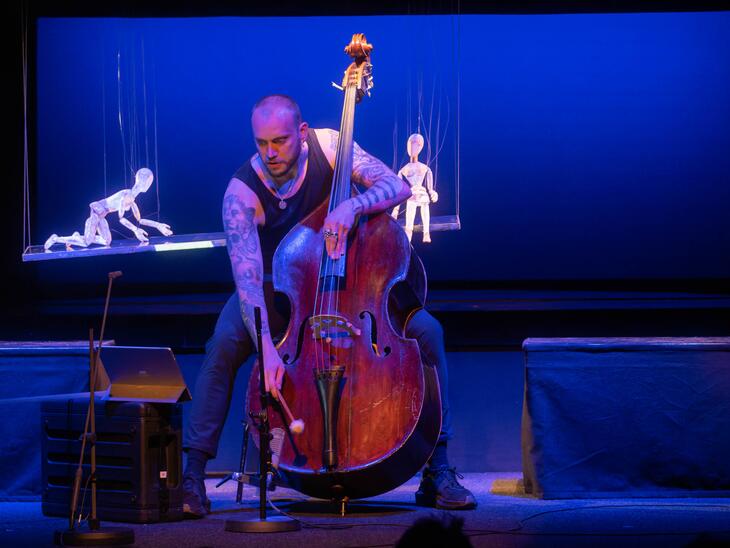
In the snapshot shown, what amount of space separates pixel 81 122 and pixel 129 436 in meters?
2.66

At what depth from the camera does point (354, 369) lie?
346 cm

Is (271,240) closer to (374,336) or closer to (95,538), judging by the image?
(374,336)

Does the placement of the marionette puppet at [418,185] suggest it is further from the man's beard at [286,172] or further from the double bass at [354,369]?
the double bass at [354,369]

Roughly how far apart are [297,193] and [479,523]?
1344mm

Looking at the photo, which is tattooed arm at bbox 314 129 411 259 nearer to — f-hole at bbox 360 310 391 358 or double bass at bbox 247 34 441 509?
double bass at bbox 247 34 441 509

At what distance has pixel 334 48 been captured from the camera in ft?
18.9

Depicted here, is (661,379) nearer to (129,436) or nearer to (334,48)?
(129,436)

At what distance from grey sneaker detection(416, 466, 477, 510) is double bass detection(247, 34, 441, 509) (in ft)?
1.03

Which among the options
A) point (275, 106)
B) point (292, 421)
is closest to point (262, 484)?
point (292, 421)

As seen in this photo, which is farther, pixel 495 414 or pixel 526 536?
pixel 495 414

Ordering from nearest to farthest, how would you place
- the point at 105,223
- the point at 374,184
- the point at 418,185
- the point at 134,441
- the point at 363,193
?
the point at 134,441, the point at 363,193, the point at 374,184, the point at 418,185, the point at 105,223

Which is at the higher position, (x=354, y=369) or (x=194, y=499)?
(x=354, y=369)

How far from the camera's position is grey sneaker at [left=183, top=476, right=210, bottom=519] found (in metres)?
3.68

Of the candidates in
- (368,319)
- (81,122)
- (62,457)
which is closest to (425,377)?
(368,319)
